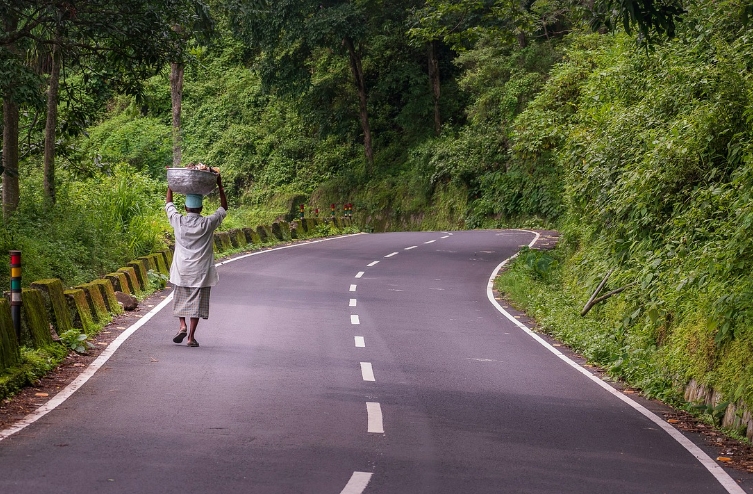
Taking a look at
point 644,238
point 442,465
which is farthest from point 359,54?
point 442,465

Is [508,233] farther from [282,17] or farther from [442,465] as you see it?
[442,465]

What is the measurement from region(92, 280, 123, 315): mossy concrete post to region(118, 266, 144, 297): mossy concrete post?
1711mm

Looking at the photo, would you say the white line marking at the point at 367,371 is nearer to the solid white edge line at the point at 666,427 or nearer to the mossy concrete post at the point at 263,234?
the solid white edge line at the point at 666,427

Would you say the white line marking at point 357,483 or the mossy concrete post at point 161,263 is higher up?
the mossy concrete post at point 161,263

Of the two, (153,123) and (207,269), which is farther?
(153,123)

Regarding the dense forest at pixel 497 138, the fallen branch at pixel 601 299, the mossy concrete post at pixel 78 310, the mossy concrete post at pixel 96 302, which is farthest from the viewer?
the fallen branch at pixel 601 299

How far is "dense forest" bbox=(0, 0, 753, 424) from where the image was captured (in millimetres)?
12523

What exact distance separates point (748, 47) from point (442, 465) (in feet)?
33.1

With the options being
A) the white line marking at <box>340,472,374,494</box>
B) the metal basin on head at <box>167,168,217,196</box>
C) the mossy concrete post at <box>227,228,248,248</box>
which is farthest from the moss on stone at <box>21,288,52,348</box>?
the mossy concrete post at <box>227,228,248,248</box>

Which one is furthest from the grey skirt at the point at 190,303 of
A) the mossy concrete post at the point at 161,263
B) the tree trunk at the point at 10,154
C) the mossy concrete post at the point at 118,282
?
the mossy concrete post at the point at 161,263

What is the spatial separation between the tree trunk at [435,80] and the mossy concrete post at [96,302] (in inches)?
1379

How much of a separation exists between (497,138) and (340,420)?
3831cm

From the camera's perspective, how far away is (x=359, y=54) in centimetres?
4841

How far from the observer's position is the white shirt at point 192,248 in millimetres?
12992
